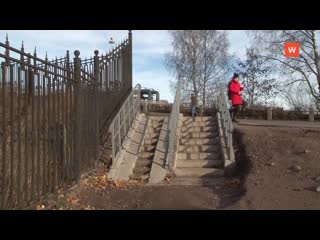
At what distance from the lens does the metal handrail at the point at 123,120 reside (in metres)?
11.2

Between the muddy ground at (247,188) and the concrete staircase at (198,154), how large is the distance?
0.50 metres

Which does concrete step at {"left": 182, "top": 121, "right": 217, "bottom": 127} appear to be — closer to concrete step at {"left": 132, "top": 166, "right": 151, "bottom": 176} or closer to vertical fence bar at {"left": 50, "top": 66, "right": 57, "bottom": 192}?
concrete step at {"left": 132, "top": 166, "right": 151, "bottom": 176}

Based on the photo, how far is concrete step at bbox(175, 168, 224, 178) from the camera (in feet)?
34.5

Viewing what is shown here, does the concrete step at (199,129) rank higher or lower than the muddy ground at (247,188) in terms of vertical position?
higher

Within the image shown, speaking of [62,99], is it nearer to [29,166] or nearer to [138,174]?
[29,166]

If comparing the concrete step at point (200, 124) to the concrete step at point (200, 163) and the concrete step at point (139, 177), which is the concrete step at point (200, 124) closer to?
the concrete step at point (200, 163)

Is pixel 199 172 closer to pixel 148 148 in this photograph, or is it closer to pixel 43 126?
pixel 148 148

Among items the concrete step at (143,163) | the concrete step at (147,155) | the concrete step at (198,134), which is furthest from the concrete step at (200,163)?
the concrete step at (198,134)

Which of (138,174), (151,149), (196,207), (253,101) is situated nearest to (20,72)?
(196,207)

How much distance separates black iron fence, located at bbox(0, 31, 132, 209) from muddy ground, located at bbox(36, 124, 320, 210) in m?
0.43

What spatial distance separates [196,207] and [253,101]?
27.1 m

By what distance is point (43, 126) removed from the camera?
661cm

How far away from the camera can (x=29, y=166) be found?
20.8 feet

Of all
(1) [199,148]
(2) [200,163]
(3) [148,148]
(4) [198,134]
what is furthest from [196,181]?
(4) [198,134]
